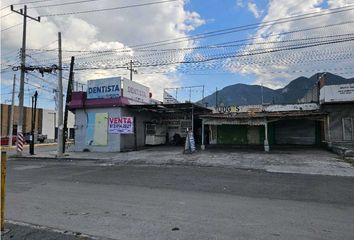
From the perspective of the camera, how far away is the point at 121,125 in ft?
97.0

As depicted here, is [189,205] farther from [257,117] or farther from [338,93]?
[338,93]

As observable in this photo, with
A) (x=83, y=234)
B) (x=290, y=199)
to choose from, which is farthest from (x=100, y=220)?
(x=290, y=199)

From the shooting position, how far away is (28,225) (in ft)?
24.0

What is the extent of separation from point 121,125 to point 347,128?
1717 centimetres

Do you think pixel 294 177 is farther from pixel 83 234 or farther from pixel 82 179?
pixel 83 234

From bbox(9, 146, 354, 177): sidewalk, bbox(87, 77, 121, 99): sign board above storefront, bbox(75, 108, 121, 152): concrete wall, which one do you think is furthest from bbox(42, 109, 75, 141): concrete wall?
bbox(9, 146, 354, 177): sidewalk

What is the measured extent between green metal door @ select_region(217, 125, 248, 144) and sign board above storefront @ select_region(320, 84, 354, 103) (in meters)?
9.15

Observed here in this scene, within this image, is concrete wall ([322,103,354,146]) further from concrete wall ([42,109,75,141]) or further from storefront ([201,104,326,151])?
concrete wall ([42,109,75,141])

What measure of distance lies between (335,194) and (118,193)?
655 centimetres

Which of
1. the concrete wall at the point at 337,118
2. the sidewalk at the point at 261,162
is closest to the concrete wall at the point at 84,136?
the sidewalk at the point at 261,162

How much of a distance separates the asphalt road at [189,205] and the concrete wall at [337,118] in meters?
14.3

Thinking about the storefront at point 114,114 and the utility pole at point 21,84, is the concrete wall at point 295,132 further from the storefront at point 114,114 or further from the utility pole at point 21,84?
the utility pole at point 21,84

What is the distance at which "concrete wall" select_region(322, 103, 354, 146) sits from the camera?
28.0 meters

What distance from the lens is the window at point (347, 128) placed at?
91.9ft
